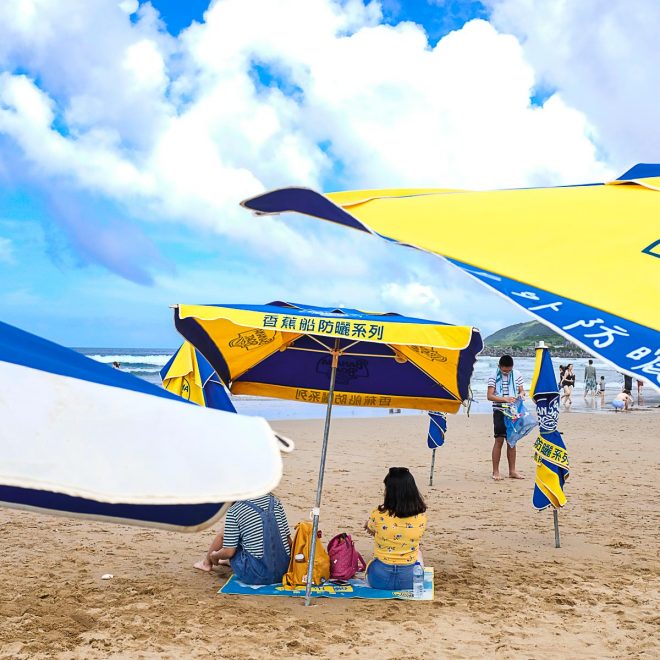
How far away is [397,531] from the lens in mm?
5645

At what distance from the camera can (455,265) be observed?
213cm

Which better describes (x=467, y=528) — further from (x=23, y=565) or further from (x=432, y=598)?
(x=23, y=565)

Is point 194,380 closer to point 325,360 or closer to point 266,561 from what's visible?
point 325,360

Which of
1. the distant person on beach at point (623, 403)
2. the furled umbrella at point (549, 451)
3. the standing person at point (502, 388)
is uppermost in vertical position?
the distant person on beach at point (623, 403)

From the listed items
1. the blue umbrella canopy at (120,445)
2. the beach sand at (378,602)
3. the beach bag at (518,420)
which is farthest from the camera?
the beach bag at (518,420)

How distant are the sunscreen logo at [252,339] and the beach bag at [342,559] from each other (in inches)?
65.9

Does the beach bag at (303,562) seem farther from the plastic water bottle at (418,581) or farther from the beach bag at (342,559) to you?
the plastic water bottle at (418,581)

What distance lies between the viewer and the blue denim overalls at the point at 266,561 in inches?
228

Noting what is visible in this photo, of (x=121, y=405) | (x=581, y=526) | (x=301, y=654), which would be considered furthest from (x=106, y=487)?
(x=581, y=526)

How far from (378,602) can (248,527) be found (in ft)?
3.59

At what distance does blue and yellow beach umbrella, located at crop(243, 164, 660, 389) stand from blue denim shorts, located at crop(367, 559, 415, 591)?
11.6 feet

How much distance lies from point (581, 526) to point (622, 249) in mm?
6550

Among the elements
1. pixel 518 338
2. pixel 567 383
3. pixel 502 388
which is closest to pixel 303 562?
pixel 502 388

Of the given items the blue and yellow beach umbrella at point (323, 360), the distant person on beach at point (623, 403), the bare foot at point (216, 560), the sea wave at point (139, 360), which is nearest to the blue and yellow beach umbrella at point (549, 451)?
the blue and yellow beach umbrella at point (323, 360)
